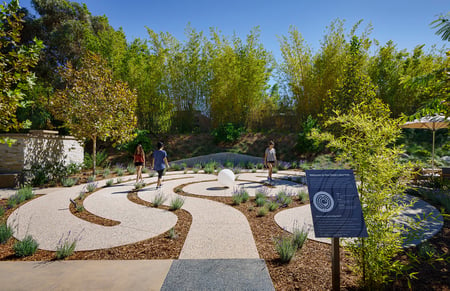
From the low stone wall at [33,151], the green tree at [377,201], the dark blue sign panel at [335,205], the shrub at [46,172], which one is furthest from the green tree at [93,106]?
the green tree at [377,201]

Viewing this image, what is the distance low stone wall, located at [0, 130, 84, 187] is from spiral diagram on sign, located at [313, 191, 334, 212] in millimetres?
7625

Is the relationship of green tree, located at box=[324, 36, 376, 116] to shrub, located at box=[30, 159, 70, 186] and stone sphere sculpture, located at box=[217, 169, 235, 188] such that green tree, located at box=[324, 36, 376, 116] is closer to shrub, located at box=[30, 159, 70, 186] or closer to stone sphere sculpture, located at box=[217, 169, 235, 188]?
stone sphere sculpture, located at box=[217, 169, 235, 188]

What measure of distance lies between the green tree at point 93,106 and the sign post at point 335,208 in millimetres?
8169

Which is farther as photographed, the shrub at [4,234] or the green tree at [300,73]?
the green tree at [300,73]

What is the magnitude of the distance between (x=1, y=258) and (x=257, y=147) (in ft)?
42.3

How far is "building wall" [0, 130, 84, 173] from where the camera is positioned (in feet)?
23.0

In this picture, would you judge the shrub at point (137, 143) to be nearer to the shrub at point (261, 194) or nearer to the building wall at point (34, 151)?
the building wall at point (34, 151)

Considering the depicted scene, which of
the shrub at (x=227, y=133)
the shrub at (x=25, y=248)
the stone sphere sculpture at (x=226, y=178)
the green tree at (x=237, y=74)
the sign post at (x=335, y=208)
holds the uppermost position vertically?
the green tree at (x=237, y=74)

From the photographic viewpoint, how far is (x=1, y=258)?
105 inches

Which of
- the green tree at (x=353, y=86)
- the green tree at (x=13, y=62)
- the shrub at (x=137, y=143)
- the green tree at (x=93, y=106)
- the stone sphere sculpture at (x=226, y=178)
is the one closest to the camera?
the green tree at (x=13, y=62)

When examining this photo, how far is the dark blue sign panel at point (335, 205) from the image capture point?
189cm

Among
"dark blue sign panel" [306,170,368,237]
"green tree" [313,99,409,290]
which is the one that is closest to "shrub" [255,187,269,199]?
"green tree" [313,99,409,290]

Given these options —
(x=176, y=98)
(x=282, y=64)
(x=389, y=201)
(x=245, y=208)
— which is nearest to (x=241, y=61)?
(x=282, y=64)

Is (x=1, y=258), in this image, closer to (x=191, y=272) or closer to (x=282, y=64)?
(x=191, y=272)
